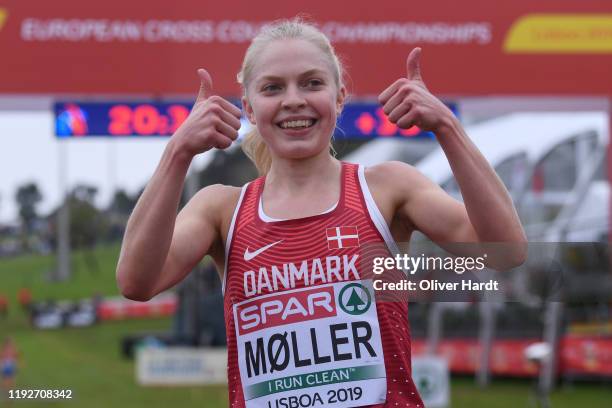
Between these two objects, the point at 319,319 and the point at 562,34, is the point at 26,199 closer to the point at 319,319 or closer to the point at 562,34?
the point at 562,34

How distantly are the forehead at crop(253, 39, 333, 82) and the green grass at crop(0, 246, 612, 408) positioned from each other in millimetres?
6806

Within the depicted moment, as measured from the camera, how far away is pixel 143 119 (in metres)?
7.91

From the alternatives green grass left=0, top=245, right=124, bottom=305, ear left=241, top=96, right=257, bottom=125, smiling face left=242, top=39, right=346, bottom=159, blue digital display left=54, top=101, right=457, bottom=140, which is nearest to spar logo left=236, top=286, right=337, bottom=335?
smiling face left=242, top=39, right=346, bottom=159

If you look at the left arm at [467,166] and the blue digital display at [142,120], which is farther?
the blue digital display at [142,120]

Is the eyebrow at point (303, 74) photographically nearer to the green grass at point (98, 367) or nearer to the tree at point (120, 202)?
the green grass at point (98, 367)

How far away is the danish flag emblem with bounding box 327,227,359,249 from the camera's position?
213 centimetres

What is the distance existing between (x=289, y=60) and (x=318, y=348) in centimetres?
61

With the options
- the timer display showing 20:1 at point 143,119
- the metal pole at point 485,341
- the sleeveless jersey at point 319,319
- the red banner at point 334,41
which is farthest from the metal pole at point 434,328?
the sleeveless jersey at point 319,319

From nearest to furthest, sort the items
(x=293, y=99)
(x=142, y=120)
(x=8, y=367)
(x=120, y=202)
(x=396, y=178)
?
(x=293, y=99)
(x=396, y=178)
(x=142, y=120)
(x=8, y=367)
(x=120, y=202)

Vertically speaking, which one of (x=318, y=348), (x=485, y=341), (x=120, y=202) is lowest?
(x=485, y=341)

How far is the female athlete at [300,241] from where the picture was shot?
208 cm

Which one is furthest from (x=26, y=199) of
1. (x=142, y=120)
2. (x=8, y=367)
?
(x=142, y=120)

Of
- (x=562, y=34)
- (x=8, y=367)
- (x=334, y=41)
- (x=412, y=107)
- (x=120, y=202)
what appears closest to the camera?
(x=412, y=107)

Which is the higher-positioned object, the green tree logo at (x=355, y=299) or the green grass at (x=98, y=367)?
the green tree logo at (x=355, y=299)
